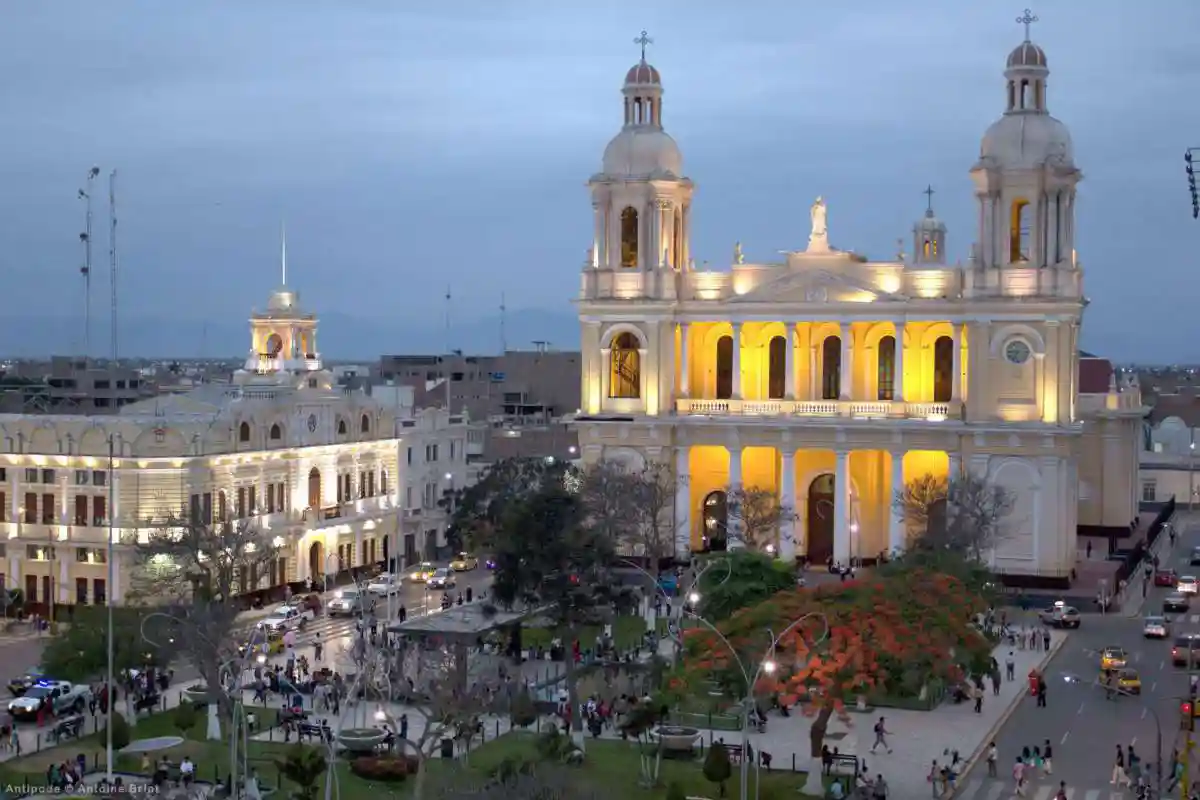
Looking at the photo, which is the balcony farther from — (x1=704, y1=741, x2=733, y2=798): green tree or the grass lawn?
(x1=704, y1=741, x2=733, y2=798): green tree

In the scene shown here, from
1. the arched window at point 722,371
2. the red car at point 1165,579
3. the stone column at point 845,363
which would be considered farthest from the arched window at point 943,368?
the red car at point 1165,579

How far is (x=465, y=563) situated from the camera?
3228 inches

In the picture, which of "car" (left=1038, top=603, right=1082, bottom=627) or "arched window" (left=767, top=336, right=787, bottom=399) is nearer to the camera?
"car" (left=1038, top=603, right=1082, bottom=627)

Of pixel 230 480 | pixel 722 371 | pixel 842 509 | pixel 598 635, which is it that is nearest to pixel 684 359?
pixel 722 371

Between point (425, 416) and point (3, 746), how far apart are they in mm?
42951

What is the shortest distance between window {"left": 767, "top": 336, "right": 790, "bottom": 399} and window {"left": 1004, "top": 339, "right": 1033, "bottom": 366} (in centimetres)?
1076

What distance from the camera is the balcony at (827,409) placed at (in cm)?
7712

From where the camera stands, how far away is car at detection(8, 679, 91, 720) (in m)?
49.4

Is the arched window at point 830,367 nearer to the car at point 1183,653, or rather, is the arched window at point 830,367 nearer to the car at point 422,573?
the car at point 422,573

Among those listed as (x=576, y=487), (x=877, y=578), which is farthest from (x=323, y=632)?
(x=877, y=578)

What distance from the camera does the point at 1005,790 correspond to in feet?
141

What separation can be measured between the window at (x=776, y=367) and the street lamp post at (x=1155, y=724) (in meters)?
27.8

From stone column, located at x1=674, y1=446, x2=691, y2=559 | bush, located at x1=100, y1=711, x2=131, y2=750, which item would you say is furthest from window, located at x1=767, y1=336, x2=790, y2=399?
bush, located at x1=100, y1=711, x2=131, y2=750

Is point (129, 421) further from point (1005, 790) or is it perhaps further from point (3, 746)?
point (1005, 790)
